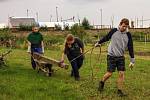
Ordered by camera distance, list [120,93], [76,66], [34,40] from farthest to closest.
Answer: [34,40] → [76,66] → [120,93]

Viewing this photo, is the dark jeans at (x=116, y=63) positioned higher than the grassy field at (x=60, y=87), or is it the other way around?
the dark jeans at (x=116, y=63)

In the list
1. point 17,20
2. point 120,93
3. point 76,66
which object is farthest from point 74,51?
point 17,20

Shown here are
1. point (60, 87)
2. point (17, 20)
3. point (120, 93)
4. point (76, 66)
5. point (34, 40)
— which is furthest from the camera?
point (17, 20)

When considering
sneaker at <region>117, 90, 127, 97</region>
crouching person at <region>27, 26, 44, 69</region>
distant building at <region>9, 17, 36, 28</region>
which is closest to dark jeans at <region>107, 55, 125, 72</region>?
sneaker at <region>117, 90, 127, 97</region>

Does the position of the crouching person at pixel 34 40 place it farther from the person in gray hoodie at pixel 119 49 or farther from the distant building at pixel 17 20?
the distant building at pixel 17 20

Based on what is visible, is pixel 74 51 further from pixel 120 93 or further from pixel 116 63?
pixel 120 93

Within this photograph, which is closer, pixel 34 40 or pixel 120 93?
pixel 120 93

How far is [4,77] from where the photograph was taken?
1319 cm

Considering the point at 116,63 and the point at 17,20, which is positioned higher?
the point at 116,63

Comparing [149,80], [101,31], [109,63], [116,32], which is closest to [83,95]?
[109,63]

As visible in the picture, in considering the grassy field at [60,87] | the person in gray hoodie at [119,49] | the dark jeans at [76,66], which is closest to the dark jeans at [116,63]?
the person in gray hoodie at [119,49]

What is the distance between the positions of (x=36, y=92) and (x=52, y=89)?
661 millimetres

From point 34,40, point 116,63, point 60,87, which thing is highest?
point 34,40

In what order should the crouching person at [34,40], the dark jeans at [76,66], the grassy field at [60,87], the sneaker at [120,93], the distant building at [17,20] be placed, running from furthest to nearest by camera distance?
the distant building at [17,20], the crouching person at [34,40], the dark jeans at [76,66], the sneaker at [120,93], the grassy field at [60,87]
